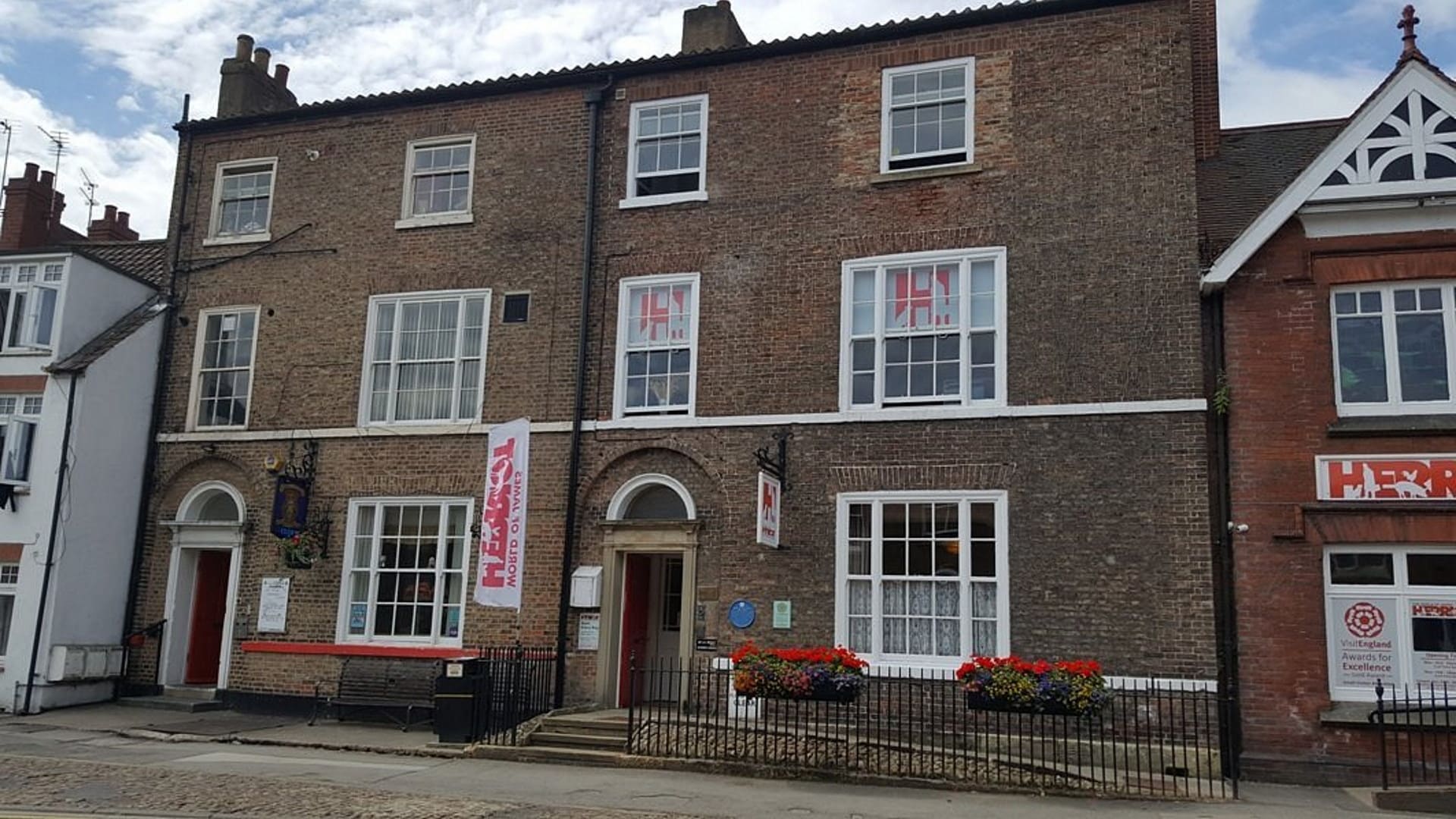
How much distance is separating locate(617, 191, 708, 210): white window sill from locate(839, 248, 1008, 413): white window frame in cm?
255

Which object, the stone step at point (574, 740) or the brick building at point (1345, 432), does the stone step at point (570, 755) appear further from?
the brick building at point (1345, 432)

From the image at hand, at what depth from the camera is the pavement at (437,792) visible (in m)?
10.7

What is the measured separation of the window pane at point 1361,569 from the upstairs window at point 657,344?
27.8 ft

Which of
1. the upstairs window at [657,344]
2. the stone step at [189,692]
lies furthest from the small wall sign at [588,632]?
the stone step at [189,692]

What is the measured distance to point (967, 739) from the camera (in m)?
13.9

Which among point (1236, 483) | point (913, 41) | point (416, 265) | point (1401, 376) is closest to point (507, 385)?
point (416, 265)

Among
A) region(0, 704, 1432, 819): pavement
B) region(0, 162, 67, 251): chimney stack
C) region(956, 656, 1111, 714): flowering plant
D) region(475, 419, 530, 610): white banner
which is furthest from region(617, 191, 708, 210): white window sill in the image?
region(0, 162, 67, 251): chimney stack

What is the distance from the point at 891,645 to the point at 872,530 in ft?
4.94

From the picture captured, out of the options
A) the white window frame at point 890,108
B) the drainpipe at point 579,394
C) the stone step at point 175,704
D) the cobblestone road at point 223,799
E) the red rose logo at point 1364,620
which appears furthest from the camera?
the stone step at point 175,704

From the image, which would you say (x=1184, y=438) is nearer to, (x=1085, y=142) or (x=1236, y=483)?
(x=1236, y=483)

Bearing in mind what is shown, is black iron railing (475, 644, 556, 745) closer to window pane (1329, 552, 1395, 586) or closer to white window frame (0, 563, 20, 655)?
white window frame (0, 563, 20, 655)

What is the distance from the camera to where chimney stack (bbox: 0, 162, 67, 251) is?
75.5ft

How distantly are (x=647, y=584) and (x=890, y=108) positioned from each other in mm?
7832

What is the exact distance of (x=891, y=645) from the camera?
48.3 feet
